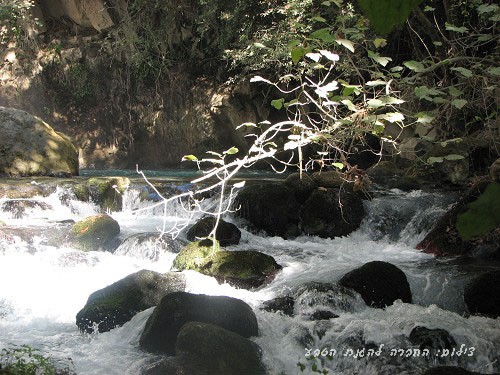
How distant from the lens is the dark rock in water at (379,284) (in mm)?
5160

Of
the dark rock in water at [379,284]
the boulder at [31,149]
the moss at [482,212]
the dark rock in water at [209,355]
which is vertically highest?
the moss at [482,212]

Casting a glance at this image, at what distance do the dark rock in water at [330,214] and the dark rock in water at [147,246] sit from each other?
87.4 inches

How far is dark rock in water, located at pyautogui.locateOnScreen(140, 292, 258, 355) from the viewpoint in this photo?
4.29 metres

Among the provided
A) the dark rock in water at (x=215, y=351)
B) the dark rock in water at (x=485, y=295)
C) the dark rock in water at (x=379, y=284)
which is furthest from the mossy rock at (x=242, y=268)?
the dark rock in water at (x=485, y=295)

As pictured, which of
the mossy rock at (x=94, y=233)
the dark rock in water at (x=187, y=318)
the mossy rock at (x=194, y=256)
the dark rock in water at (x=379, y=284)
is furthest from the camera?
the mossy rock at (x=94, y=233)

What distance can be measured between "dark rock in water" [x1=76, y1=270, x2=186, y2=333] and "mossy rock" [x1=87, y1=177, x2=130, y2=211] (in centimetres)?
443

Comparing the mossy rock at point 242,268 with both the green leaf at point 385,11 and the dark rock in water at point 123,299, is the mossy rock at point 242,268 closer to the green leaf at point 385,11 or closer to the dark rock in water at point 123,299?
the dark rock in water at point 123,299

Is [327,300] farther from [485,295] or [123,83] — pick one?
[123,83]

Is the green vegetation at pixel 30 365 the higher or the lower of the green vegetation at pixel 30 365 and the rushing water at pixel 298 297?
the higher

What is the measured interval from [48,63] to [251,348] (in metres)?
15.7

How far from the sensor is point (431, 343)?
409 cm

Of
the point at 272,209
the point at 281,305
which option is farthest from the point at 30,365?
the point at 272,209

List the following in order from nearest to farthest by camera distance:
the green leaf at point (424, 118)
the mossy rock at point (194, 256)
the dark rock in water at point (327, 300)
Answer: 1. the green leaf at point (424, 118)
2. the dark rock in water at point (327, 300)
3. the mossy rock at point (194, 256)

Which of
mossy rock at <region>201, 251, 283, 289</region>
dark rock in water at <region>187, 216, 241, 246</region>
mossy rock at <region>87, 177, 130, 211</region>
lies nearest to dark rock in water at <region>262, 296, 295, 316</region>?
mossy rock at <region>201, 251, 283, 289</region>
